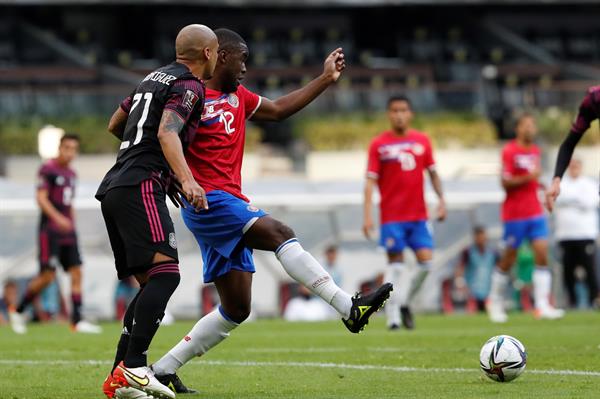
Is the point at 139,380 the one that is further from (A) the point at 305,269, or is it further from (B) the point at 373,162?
(B) the point at 373,162

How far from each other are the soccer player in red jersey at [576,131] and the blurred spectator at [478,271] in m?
10.2

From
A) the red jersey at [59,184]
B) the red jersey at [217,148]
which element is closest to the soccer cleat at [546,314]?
the red jersey at [59,184]

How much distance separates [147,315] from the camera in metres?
6.35

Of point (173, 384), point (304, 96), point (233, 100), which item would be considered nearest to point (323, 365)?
point (173, 384)

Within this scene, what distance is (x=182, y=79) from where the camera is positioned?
6.56m

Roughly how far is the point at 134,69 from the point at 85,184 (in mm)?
14120

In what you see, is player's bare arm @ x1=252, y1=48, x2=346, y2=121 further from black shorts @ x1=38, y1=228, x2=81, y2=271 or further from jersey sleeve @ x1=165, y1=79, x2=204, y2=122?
black shorts @ x1=38, y1=228, x2=81, y2=271

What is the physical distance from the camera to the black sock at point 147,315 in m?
6.33

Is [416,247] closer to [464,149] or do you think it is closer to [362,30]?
[464,149]

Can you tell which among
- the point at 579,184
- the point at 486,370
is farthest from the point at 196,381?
the point at 579,184

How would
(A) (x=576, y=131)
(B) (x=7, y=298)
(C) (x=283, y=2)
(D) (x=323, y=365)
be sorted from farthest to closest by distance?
1. (C) (x=283, y=2)
2. (B) (x=7, y=298)
3. (A) (x=576, y=131)
4. (D) (x=323, y=365)

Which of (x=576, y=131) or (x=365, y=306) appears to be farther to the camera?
(x=576, y=131)

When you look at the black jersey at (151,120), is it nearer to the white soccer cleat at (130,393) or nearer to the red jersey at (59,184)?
the white soccer cleat at (130,393)

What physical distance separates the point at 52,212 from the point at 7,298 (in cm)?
458
